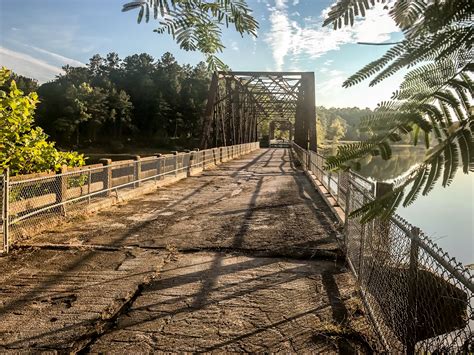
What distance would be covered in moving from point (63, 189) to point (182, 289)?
4634mm

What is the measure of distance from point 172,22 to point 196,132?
80.7m

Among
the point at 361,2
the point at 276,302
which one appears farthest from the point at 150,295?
the point at 361,2

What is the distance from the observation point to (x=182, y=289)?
173 inches

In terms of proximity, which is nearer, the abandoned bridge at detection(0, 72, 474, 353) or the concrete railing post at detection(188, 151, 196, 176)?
the abandoned bridge at detection(0, 72, 474, 353)

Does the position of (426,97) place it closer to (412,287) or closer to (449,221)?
(412,287)

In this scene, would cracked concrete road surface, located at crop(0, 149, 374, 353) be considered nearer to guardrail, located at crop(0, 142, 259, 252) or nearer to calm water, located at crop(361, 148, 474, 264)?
guardrail, located at crop(0, 142, 259, 252)

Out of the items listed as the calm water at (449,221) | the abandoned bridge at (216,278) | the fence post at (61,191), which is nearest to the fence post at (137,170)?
the abandoned bridge at (216,278)

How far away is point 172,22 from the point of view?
4.89 ft

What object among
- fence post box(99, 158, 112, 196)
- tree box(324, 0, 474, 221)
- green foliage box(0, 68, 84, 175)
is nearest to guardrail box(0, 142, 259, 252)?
fence post box(99, 158, 112, 196)

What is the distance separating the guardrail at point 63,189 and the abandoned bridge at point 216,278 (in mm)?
34

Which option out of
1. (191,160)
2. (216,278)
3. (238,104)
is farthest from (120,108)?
(216,278)

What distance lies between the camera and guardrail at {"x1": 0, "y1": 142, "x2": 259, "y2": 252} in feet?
20.4

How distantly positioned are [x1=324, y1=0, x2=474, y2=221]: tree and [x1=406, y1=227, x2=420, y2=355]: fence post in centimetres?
223

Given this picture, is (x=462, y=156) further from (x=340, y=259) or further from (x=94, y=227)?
(x=94, y=227)
